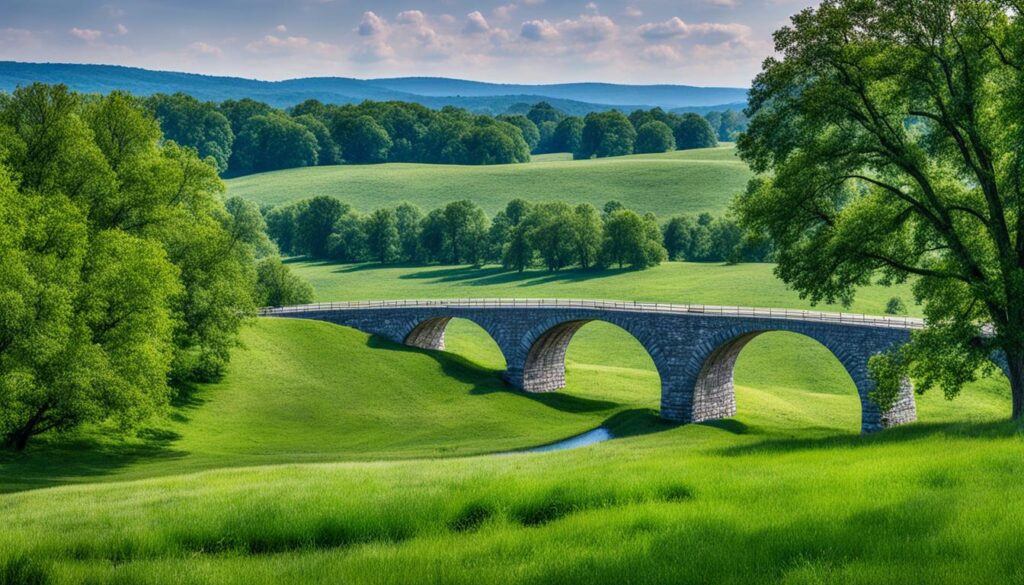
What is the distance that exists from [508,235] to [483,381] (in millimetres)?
59464


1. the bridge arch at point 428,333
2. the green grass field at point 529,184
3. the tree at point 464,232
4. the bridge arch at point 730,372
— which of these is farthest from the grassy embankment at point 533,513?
the green grass field at point 529,184

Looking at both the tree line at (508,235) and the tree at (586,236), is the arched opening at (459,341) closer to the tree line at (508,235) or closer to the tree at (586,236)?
the tree at (586,236)

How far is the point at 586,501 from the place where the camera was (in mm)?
15977

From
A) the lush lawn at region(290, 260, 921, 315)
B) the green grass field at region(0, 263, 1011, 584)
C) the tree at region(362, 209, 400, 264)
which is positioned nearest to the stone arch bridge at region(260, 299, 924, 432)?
the lush lawn at region(290, 260, 921, 315)

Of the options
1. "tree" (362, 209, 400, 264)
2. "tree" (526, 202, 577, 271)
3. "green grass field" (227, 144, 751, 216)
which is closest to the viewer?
"tree" (526, 202, 577, 271)

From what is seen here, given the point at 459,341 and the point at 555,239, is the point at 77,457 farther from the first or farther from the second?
the point at 555,239

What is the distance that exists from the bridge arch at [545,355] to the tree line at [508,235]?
1569 inches

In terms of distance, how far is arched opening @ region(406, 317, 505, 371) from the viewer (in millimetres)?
80381

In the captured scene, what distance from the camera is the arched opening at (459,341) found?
3165 inches

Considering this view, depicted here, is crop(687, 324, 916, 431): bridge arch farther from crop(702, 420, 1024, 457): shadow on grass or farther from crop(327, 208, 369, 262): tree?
crop(327, 208, 369, 262): tree

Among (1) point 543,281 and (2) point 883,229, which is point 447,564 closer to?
(2) point 883,229

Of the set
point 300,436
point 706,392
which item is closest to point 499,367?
point 706,392

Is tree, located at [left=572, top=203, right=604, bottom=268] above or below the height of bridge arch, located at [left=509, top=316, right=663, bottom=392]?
above

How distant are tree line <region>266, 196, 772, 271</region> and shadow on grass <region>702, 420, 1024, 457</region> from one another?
84.8 m
